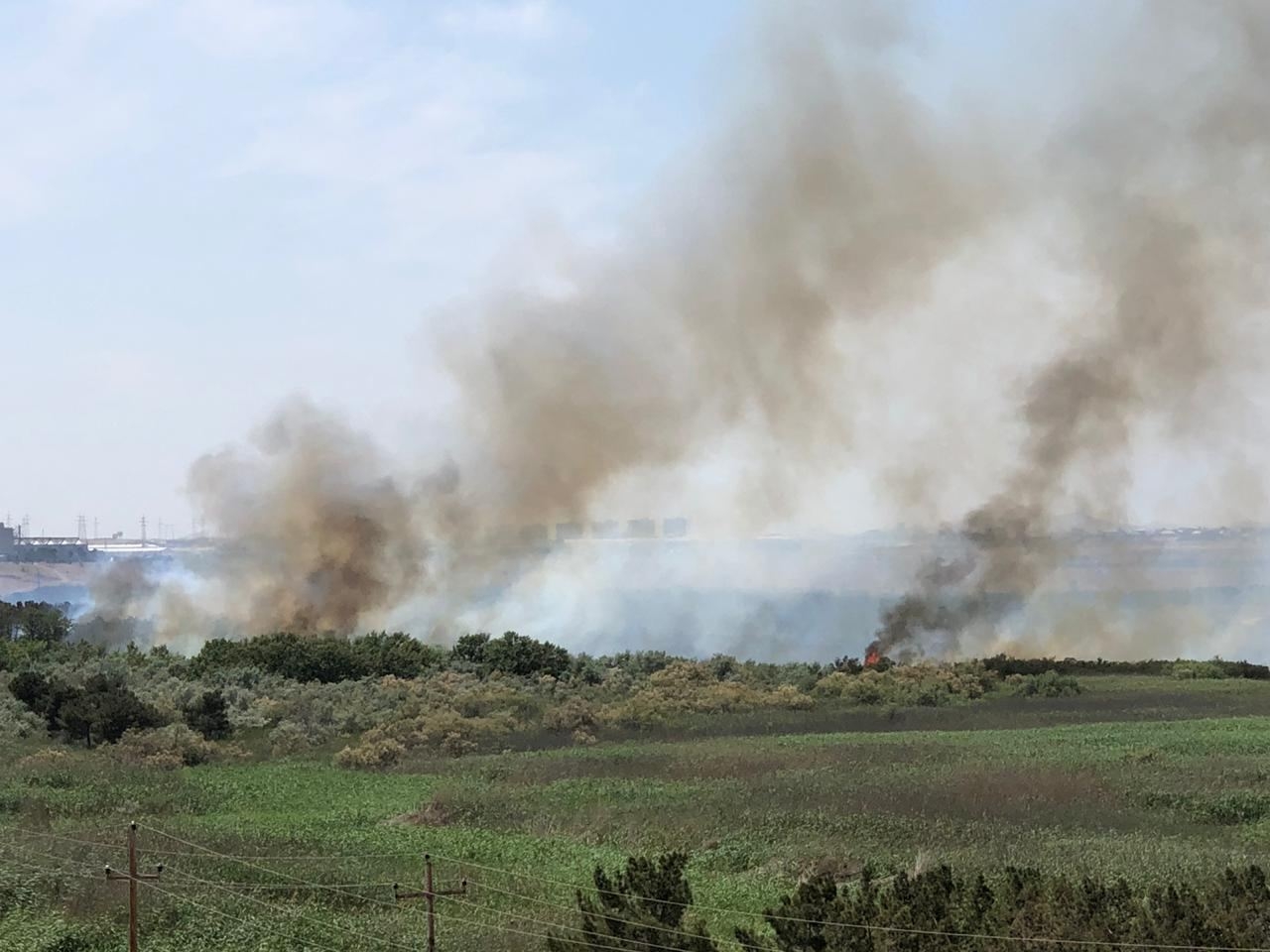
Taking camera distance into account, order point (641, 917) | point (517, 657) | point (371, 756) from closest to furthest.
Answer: point (641, 917)
point (371, 756)
point (517, 657)

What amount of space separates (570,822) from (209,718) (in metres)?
20.7

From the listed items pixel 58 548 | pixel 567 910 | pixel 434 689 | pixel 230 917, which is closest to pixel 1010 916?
pixel 567 910

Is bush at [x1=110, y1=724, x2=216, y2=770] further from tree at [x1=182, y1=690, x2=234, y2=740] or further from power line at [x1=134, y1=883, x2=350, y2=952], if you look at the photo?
power line at [x1=134, y1=883, x2=350, y2=952]

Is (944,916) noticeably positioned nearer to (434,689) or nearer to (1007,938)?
(1007,938)

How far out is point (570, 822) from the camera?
100 ft

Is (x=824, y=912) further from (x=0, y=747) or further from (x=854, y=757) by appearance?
(x=0, y=747)

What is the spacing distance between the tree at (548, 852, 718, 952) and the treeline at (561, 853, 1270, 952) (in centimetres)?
2

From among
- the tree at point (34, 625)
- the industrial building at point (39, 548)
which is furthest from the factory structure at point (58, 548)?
the tree at point (34, 625)

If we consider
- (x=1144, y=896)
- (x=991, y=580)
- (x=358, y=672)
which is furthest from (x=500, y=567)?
(x=1144, y=896)

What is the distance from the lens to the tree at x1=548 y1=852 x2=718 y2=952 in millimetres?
18125

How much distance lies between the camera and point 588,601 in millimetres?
97750

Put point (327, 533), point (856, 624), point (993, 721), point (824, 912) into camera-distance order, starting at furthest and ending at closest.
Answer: point (856, 624) → point (327, 533) → point (993, 721) → point (824, 912)

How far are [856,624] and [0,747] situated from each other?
62.8 metres

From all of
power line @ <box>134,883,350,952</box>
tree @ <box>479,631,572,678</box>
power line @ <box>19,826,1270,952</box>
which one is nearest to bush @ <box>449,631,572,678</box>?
tree @ <box>479,631,572,678</box>
